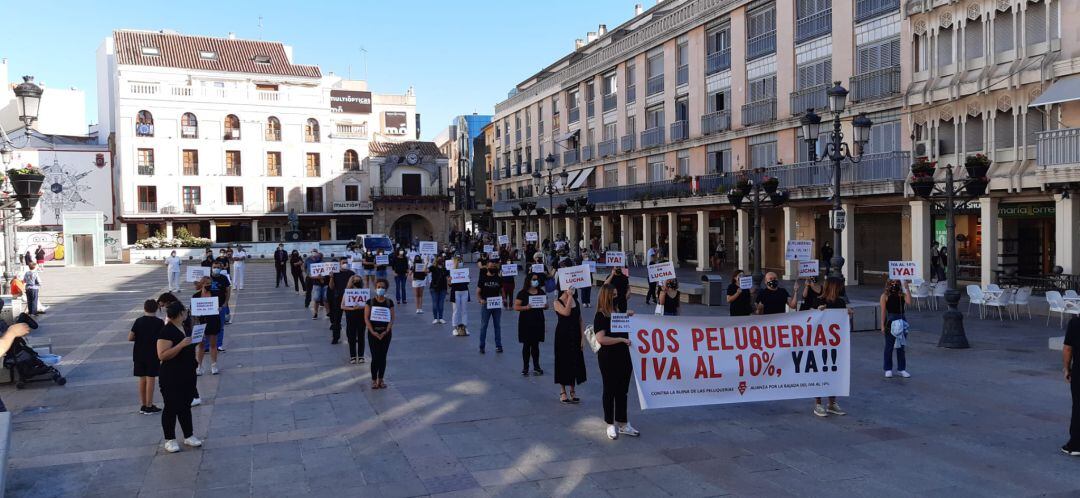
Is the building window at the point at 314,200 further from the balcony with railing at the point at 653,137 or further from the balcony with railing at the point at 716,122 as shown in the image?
the balcony with railing at the point at 716,122

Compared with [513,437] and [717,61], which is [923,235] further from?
[513,437]

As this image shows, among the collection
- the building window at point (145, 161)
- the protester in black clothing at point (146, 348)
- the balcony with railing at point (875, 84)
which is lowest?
the protester in black clothing at point (146, 348)

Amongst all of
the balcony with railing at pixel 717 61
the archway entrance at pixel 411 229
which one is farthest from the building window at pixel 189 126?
the balcony with railing at pixel 717 61

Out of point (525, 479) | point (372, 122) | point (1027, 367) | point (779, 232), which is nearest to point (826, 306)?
point (1027, 367)

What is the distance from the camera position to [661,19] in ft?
130

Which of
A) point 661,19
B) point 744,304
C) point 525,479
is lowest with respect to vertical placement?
point 525,479

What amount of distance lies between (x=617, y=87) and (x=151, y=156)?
1458 inches

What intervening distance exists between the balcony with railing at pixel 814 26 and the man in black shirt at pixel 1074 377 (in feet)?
Answer: 77.0

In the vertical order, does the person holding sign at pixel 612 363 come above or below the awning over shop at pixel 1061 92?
below

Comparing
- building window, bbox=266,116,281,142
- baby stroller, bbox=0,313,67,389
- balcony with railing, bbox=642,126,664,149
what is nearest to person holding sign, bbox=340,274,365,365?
baby stroller, bbox=0,313,67,389

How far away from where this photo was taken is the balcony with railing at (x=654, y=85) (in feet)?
132

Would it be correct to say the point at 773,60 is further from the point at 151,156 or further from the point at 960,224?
the point at 151,156

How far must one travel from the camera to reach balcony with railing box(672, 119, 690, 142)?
38.2m

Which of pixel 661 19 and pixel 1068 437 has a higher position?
pixel 661 19
